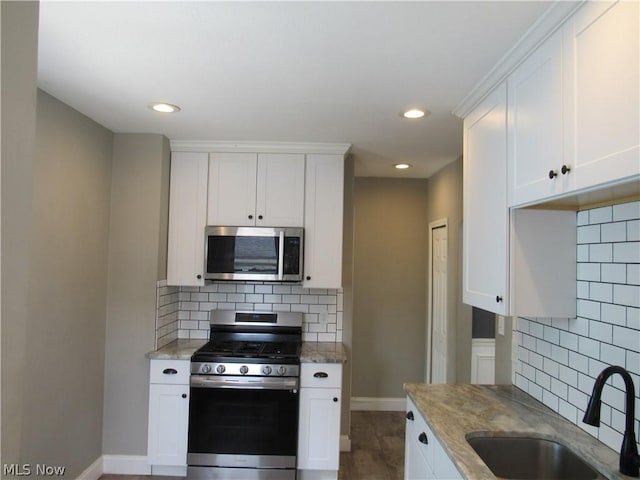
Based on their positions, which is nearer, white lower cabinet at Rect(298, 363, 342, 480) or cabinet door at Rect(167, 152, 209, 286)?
white lower cabinet at Rect(298, 363, 342, 480)

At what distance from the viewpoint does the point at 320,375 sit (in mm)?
2844

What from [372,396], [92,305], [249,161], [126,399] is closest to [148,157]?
[249,161]

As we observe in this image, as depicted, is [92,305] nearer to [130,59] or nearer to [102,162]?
[102,162]

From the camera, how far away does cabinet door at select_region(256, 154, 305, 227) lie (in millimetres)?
3148

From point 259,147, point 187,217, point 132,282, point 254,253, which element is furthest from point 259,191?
point 132,282

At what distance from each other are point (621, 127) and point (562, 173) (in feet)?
0.87

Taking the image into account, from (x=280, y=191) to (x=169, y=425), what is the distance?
74.2 inches

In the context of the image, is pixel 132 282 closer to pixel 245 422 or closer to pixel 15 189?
pixel 245 422

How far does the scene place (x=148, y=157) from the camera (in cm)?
300

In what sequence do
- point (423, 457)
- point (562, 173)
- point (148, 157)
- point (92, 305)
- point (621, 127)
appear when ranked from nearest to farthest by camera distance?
point (621, 127)
point (562, 173)
point (423, 457)
point (92, 305)
point (148, 157)

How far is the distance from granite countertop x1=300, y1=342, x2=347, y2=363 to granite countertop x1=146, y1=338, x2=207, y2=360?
822 millimetres

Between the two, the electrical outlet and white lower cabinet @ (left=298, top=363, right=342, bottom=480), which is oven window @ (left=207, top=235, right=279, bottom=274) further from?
the electrical outlet

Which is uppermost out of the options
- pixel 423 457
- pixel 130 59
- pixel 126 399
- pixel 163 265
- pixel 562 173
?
pixel 130 59

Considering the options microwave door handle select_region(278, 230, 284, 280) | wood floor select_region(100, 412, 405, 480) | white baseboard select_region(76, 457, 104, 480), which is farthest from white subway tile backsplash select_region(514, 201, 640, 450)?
white baseboard select_region(76, 457, 104, 480)
